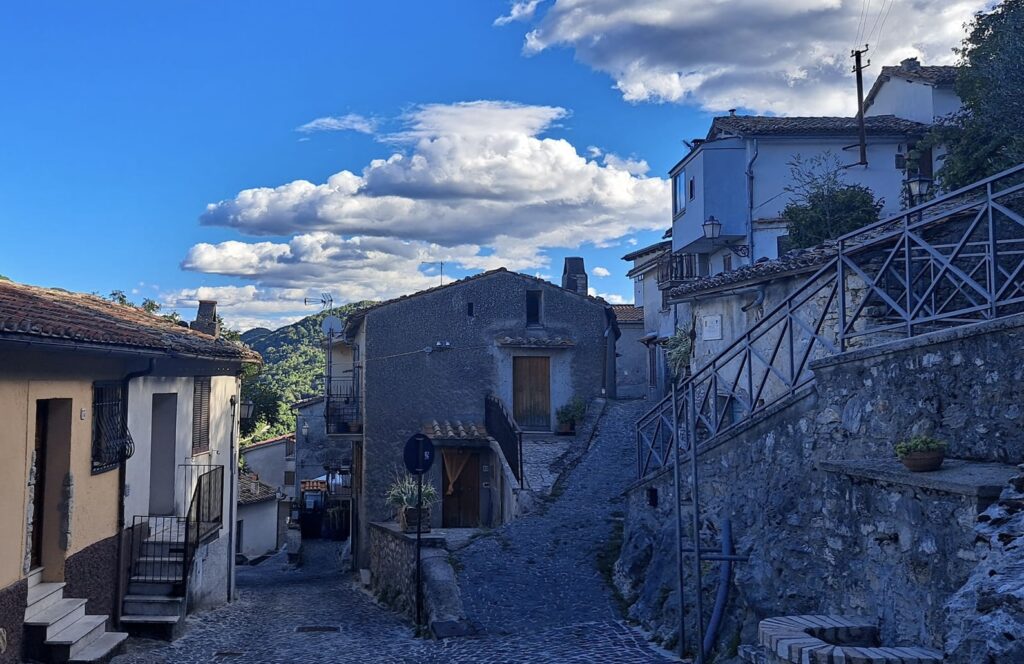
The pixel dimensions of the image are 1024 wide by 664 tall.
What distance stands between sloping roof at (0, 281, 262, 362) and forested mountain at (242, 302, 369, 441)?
58.6 feet

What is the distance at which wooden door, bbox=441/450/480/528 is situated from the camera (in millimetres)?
21406

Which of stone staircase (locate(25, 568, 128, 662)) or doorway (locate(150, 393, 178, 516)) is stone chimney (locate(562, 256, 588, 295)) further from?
stone staircase (locate(25, 568, 128, 662))

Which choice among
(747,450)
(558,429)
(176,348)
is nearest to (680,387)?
(747,450)

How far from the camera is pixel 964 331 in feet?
17.1

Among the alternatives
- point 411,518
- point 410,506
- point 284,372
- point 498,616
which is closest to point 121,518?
point 498,616

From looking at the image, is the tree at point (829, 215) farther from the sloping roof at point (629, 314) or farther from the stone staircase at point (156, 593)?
the stone staircase at point (156, 593)

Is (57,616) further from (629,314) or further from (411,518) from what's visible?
(629,314)

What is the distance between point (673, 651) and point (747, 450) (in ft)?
7.64

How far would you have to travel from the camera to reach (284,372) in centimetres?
6894

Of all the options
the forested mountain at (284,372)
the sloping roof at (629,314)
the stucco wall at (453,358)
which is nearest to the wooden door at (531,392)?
the stucco wall at (453,358)

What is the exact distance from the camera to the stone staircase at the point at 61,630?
26.4 feet

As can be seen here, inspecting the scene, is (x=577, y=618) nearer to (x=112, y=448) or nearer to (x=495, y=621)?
(x=495, y=621)

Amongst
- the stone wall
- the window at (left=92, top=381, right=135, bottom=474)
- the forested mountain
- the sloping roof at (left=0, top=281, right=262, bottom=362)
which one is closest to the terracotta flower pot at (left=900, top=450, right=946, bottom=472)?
the stone wall

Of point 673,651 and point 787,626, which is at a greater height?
point 787,626
